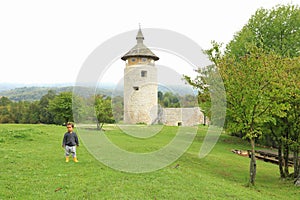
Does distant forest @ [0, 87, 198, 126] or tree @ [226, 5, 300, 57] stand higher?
tree @ [226, 5, 300, 57]

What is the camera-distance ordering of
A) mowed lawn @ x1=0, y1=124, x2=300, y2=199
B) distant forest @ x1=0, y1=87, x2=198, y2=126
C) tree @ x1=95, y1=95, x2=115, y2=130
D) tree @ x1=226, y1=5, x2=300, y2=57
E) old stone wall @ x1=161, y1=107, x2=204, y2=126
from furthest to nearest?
1. tree @ x1=226, y1=5, x2=300, y2=57
2. tree @ x1=95, y1=95, x2=115, y2=130
3. old stone wall @ x1=161, y1=107, x2=204, y2=126
4. distant forest @ x1=0, y1=87, x2=198, y2=126
5. mowed lawn @ x1=0, y1=124, x2=300, y2=199

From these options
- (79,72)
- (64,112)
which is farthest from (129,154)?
(64,112)

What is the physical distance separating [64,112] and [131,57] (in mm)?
18234

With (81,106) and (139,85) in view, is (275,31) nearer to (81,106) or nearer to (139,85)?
(139,85)

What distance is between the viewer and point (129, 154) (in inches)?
590

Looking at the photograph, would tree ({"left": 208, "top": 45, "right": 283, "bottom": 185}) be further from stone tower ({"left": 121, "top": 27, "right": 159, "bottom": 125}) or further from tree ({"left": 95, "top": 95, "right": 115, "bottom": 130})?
stone tower ({"left": 121, "top": 27, "right": 159, "bottom": 125})

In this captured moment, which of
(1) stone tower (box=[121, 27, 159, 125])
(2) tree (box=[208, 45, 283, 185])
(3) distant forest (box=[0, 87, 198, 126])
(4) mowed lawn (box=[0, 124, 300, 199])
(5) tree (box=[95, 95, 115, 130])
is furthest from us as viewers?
(1) stone tower (box=[121, 27, 159, 125])

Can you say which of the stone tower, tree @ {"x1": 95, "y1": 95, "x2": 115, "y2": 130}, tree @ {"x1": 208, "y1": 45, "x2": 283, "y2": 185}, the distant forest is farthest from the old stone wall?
tree @ {"x1": 208, "y1": 45, "x2": 283, "y2": 185}

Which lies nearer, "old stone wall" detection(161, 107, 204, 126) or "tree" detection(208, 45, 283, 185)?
"tree" detection(208, 45, 283, 185)

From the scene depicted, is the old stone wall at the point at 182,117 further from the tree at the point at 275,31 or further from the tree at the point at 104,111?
the tree at the point at 275,31

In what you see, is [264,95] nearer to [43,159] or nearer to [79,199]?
[79,199]

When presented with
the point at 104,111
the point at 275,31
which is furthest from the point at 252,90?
the point at 275,31

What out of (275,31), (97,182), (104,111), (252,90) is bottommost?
(97,182)

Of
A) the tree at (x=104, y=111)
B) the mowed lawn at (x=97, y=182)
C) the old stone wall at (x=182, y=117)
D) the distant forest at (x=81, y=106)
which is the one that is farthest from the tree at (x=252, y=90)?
the tree at (x=104, y=111)
